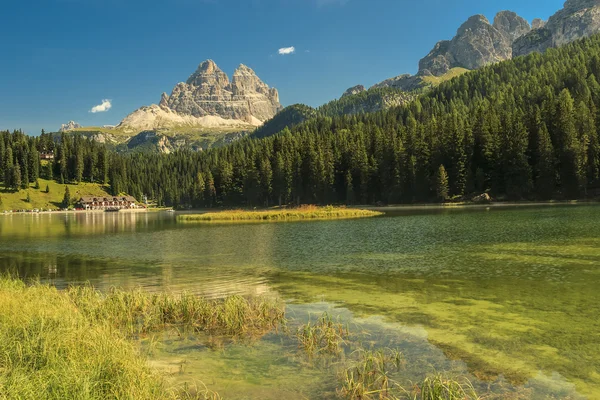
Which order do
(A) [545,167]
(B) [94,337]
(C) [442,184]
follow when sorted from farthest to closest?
(C) [442,184], (A) [545,167], (B) [94,337]

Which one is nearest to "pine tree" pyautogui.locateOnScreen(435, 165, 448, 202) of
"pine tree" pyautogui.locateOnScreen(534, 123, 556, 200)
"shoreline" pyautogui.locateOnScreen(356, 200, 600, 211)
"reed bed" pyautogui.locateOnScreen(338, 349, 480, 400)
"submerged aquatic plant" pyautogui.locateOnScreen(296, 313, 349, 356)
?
"shoreline" pyautogui.locateOnScreen(356, 200, 600, 211)

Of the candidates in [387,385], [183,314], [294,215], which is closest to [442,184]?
[294,215]

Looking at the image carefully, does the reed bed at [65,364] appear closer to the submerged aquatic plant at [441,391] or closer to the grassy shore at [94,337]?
the grassy shore at [94,337]

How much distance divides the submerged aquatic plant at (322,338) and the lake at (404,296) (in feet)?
2.04

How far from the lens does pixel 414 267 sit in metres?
28.9

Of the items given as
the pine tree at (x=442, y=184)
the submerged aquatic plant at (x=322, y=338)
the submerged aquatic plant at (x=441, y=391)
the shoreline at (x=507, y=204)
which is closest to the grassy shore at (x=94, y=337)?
the submerged aquatic plant at (x=322, y=338)

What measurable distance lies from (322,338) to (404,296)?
8.14 m

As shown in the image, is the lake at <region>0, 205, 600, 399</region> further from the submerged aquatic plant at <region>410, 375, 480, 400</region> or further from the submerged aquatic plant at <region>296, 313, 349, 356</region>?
the submerged aquatic plant at <region>410, 375, 480, 400</region>

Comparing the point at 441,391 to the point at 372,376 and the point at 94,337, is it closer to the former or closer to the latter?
the point at 372,376

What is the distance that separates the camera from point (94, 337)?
11.6 metres

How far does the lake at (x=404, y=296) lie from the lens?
11.4 metres

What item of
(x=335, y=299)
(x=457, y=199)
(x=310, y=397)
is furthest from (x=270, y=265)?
(x=457, y=199)

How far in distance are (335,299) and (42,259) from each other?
33.2 meters

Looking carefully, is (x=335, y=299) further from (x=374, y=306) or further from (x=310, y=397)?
(x=310, y=397)
